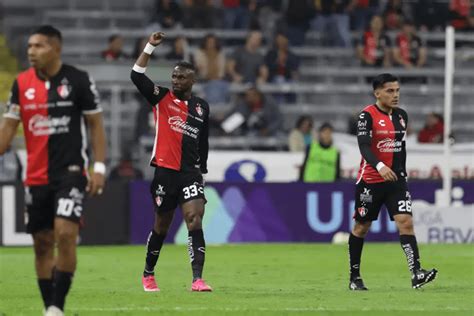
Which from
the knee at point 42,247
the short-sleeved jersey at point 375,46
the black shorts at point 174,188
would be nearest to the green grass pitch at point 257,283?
the black shorts at point 174,188

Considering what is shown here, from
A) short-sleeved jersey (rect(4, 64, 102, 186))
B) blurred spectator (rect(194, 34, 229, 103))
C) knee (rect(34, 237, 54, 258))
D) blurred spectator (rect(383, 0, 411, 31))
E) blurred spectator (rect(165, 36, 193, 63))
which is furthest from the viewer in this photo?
blurred spectator (rect(383, 0, 411, 31))

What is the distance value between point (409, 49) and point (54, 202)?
74.6 ft

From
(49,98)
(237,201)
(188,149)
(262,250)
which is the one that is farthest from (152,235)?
(237,201)

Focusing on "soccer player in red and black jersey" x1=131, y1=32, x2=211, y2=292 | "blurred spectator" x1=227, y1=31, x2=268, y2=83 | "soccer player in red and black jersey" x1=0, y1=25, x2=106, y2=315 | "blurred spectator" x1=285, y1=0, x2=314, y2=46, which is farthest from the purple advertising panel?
"soccer player in red and black jersey" x1=0, y1=25, x2=106, y2=315

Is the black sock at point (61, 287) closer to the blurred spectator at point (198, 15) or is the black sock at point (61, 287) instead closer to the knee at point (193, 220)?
the knee at point (193, 220)

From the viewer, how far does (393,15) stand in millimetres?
33156

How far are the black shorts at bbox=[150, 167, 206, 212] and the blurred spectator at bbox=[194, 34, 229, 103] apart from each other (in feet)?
50.8

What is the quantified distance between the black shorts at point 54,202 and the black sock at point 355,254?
478cm

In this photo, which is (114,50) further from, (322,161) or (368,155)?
(368,155)

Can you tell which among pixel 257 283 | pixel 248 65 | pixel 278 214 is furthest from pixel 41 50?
pixel 248 65

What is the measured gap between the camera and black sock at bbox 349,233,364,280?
579 inches

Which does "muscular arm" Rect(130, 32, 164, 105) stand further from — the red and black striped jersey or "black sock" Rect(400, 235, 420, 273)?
"black sock" Rect(400, 235, 420, 273)

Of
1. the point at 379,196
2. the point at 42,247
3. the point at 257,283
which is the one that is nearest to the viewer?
the point at 42,247

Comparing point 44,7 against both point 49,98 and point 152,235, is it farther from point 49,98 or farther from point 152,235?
point 49,98
